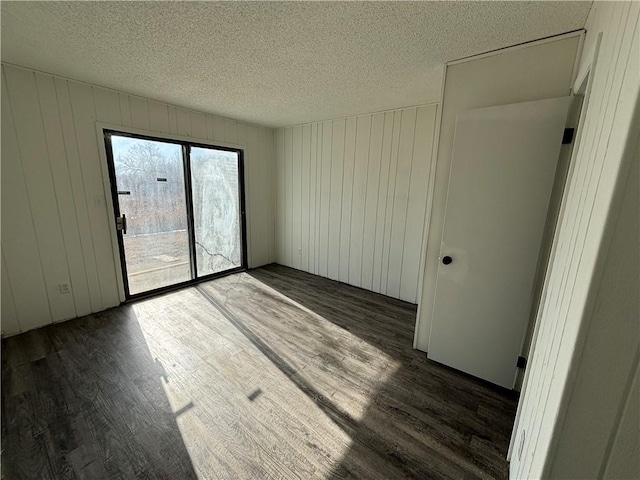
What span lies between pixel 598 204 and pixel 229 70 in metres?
2.56

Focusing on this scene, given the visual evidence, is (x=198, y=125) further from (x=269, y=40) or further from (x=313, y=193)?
(x=269, y=40)

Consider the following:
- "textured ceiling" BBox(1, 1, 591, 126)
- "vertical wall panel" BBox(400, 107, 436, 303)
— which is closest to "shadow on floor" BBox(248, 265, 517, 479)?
"vertical wall panel" BBox(400, 107, 436, 303)

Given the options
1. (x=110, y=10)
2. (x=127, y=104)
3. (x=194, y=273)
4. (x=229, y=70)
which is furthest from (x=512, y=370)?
(x=127, y=104)

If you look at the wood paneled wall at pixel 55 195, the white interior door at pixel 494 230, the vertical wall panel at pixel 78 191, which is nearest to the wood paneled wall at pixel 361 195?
the white interior door at pixel 494 230

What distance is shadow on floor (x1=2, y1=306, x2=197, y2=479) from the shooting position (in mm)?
1356

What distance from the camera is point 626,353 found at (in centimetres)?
61

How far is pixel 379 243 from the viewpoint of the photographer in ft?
11.7

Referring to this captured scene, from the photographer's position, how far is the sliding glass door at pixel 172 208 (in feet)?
9.83

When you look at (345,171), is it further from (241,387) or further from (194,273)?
(241,387)

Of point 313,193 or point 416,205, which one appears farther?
point 313,193

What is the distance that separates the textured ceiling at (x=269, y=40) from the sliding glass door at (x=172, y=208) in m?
0.81

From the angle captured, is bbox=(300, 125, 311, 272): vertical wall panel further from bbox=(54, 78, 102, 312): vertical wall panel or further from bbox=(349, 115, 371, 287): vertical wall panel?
bbox=(54, 78, 102, 312): vertical wall panel

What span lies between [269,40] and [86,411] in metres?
2.77

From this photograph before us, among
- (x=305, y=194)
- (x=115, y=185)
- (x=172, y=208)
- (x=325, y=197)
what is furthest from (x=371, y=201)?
(x=115, y=185)
